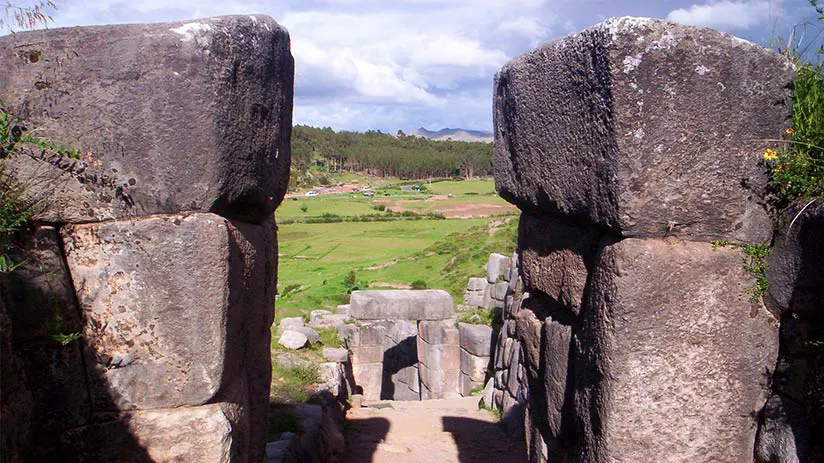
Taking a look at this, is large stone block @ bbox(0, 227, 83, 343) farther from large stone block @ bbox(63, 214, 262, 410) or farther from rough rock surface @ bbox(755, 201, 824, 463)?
rough rock surface @ bbox(755, 201, 824, 463)

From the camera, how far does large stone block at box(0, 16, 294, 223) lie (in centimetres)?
255

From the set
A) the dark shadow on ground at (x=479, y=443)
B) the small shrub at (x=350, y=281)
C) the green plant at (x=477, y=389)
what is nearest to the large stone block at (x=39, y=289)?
the dark shadow on ground at (x=479, y=443)

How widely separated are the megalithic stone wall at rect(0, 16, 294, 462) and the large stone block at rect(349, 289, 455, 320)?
1121 cm

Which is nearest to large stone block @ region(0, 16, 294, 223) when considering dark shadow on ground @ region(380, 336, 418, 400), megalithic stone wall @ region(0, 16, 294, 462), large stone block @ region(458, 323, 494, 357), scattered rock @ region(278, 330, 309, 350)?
megalithic stone wall @ region(0, 16, 294, 462)

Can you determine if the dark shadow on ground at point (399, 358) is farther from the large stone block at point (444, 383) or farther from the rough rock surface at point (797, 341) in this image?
the rough rock surface at point (797, 341)

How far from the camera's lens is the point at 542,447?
325cm

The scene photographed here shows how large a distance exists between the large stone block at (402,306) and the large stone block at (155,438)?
1128cm

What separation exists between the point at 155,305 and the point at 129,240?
0.29m

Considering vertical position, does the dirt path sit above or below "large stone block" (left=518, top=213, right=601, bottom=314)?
below

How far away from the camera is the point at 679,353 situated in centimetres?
237

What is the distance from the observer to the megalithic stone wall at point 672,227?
7.43ft

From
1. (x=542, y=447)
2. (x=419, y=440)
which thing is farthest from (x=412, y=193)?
(x=542, y=447)

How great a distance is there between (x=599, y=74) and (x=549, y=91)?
0.44 metres

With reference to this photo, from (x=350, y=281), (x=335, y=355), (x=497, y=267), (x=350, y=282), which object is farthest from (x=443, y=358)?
(x=350, y=281)
